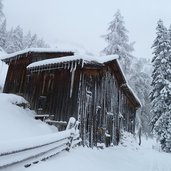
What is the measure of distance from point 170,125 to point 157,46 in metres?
9.41

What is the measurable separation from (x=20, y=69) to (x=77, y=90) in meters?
5.91

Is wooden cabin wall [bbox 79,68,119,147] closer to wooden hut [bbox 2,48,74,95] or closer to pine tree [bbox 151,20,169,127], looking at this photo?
wooden hut [bbox 2,48,74,95]

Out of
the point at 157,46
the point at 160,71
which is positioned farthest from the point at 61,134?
the point at 157,46

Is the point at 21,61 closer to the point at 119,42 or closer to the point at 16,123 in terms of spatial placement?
the point at 16,123

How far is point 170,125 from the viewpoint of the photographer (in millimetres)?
25219

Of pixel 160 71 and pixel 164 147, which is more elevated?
pixel 160 71

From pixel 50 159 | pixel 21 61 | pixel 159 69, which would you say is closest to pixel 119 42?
pixel 159 69

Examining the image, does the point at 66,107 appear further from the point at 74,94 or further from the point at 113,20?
the point at 113,20

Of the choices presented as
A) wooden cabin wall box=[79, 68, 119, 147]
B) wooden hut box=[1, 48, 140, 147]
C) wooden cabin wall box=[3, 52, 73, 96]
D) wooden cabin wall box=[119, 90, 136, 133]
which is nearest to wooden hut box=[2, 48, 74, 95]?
wooden cabin wall box=[3, 52, 73, 96]

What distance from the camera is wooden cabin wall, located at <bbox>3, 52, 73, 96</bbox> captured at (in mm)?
16875

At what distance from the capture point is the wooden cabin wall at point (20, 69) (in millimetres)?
16875

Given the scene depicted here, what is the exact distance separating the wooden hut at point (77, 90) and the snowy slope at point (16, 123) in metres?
1.00

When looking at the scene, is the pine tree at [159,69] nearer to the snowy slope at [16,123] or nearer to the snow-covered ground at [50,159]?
Answer: the snow-covered ground at [50,159]

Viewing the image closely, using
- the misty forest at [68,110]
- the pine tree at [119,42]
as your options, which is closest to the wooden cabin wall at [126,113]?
the misty forest at [68,110]
